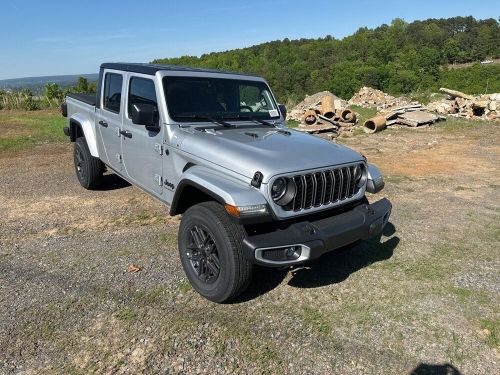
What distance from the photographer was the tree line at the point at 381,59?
190ft

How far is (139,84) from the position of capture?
4.54 meters

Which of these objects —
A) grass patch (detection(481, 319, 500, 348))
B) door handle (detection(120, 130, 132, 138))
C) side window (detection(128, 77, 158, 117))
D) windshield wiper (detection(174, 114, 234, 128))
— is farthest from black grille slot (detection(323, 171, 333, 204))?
door handle (detection(120, 130, 132, 138))

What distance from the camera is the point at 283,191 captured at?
314 cm

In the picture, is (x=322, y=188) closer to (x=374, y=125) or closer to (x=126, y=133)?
(x=126, y=133)

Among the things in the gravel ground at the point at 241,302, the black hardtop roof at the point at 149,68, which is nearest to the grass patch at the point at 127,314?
the gravel ground at the point at 241,302

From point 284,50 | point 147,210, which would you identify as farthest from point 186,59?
point 147,210

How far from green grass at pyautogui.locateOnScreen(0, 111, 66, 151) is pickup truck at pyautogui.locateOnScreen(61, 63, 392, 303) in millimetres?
6822

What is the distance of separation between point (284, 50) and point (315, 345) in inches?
3364

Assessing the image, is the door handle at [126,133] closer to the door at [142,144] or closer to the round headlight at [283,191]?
the door at [142,144]

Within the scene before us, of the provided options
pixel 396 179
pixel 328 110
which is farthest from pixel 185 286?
pixel 328 110

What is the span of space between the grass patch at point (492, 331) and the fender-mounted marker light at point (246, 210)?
191 centimetres

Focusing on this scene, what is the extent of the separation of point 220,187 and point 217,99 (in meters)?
1.63

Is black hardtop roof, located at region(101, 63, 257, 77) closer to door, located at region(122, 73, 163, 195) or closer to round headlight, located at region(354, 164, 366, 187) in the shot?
door, located at region(122, 73, 163, 195)

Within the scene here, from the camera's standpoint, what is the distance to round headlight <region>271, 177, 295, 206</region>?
3.12m
